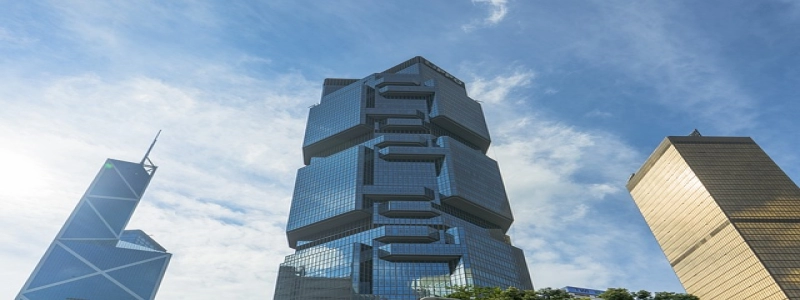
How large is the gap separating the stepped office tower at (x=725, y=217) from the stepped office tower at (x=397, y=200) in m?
57.8

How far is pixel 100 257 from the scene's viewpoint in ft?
556

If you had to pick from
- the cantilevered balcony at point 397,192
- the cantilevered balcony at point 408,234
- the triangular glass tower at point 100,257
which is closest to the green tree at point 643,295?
the cantilevered balcony at point 408,234

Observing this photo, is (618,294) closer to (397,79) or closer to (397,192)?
(397,192)

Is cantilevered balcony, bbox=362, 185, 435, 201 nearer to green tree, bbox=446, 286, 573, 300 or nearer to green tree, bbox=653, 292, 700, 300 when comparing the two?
green tree, bbox=653, 292, 700, 300

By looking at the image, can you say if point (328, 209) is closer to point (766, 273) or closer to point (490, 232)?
point (490, 232)

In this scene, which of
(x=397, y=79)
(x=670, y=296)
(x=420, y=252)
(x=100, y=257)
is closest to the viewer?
(x=670, y=296)

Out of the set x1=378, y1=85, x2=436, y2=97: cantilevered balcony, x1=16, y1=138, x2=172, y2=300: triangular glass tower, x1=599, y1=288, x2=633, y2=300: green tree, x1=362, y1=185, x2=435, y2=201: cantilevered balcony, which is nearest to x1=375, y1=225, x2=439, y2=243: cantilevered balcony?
x1=362, y1=185, x2=435, y2=201: cantilevered balcony

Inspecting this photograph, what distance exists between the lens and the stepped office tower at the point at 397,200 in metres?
107

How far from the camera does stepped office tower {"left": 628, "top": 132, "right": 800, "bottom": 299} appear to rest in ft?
391

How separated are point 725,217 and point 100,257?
684 ft

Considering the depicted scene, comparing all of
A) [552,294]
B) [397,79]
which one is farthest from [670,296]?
[397,79]

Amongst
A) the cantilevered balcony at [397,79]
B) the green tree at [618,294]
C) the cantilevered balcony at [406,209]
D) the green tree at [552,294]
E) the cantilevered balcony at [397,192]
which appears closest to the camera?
the green tree at [552,294]

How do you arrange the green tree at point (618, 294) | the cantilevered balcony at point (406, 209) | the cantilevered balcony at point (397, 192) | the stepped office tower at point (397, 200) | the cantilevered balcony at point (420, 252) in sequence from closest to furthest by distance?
the green tree at point (618, 294) < the stepped office tower at point (397, 200) < the cantilevered balcony at point (420, 252) < the cantilevered balcony at point (406, 209) < the cantilevered balcony at point (397, 192)

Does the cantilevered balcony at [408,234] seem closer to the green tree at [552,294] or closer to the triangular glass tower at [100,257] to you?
the green tree at [552,294]
